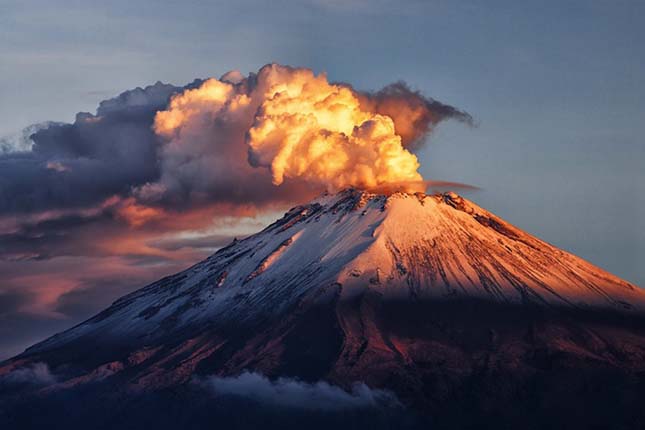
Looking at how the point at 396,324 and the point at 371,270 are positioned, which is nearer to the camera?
the point at 396,324

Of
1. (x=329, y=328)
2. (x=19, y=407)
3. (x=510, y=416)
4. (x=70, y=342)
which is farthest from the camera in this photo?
(x=70, y=342)

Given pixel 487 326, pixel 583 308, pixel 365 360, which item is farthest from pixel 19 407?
pixel 583 308

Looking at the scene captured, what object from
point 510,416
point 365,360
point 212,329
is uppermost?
point 212,329

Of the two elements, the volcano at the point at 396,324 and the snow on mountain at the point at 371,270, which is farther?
the snow on mountain at the point at 371,270

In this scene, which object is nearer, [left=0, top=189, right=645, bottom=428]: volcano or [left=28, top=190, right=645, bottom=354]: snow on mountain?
[left=0, top=189, right=645, bottom=428]: volcano

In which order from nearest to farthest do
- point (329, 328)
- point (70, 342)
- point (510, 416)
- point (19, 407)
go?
1. point (510, 416)
2. point (329, 328)
3. point (19, 407)
4. point (70, 342)

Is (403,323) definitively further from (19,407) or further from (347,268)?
(19,407)

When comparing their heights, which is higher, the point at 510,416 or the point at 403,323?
the point at 403,323

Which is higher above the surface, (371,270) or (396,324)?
(371,270)
